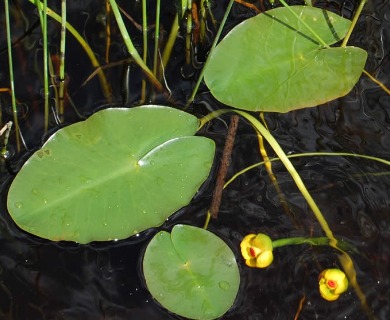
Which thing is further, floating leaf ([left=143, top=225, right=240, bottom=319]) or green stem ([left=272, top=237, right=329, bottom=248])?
green stem ([left=272, top=237, right=329, bottom=248])

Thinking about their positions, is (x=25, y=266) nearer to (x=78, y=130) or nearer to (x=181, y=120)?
(x=78, y=130)

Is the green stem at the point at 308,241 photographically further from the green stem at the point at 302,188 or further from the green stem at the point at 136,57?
Answer: the green stem at the point at 136,57

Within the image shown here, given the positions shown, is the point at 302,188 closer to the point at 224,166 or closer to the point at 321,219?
the point at 321,219

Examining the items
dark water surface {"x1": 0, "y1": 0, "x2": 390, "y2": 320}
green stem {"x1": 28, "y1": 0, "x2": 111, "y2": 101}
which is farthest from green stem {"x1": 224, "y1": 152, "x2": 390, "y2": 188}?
green stem {"x1": 28, "y1": 0, "x2": 111, "y2": 101}

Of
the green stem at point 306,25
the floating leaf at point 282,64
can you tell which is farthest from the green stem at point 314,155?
the green stem at point 306,25

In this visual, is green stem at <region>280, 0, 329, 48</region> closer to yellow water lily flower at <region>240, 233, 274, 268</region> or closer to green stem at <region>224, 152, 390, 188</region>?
green stem at <region>224, 152, 390, 188</region>

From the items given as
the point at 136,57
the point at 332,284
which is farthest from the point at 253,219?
the point at 136,57
